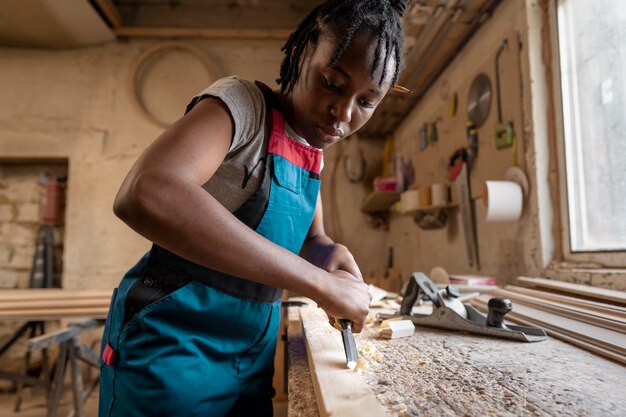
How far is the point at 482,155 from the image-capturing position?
250cm

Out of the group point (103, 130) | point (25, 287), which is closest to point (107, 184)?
point (103, 130)

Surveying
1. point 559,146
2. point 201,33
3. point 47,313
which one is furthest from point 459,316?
point 201,33

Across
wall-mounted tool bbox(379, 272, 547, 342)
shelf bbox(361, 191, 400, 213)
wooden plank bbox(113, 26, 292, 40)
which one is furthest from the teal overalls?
wooden plank bbox(113, 26, 292, 40)

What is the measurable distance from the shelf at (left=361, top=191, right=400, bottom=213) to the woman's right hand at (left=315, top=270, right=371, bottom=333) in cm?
305

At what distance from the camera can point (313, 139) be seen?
3.79ft

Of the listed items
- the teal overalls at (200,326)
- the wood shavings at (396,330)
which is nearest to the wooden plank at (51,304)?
the teal overalls at (200,326)

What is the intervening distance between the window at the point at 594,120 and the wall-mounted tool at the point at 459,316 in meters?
0.76

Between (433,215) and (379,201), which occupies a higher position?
(379,201)

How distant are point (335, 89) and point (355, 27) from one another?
149mm

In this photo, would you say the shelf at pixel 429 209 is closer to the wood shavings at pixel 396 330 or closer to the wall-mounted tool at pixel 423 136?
the wall-mounted tool at pixel 423 136

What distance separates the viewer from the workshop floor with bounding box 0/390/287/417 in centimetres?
363

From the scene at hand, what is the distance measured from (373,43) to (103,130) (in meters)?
4.14

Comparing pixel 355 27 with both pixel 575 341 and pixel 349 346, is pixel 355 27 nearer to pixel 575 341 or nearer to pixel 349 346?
pixel 349 346

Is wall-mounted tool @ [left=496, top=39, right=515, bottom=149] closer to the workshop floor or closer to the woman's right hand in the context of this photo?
the woman's right hand
